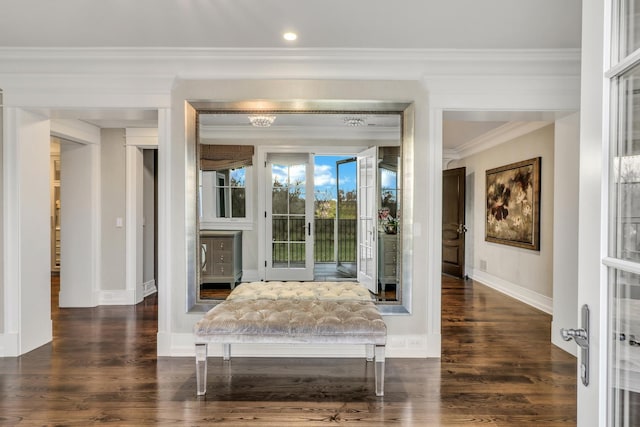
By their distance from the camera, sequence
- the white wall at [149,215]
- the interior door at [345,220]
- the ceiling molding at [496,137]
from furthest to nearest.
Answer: the white wall at [149,215], the ceiling molding at [496,137], the interior door at [345,220]

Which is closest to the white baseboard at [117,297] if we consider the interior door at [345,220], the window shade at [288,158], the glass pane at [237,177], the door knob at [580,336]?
the glass pane at [237,177]

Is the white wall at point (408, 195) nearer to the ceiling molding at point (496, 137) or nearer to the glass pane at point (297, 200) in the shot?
the glass pane at point (297, 200)

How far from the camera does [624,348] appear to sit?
0.94 m

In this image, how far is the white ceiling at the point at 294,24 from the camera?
257cm

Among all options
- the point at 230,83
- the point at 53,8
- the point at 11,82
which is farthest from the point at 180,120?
the point at 11,82

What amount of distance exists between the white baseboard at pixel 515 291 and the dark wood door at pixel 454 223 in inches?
12.9

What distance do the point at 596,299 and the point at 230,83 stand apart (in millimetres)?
3139

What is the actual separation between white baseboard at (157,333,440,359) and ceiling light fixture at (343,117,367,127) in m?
1.90

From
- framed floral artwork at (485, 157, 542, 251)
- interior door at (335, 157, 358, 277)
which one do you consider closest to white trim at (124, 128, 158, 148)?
interior door at (335, 157, 358, 277)

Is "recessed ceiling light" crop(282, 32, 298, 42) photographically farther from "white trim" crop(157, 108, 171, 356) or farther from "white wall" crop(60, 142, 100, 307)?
"white wall" crop(60, 142, 100, 307)

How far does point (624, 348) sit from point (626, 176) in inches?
16.1

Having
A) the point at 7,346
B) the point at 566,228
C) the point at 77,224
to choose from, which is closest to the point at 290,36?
the point at 566,228

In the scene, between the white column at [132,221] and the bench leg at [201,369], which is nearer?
the bench leg at [201,369]

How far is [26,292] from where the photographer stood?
349cm
